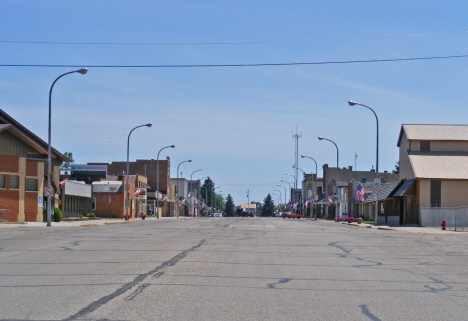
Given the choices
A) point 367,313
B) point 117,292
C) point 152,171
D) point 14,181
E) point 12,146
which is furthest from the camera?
point 152,171

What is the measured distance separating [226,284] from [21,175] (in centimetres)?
3390

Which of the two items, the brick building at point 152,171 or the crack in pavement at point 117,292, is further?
the brick building at point 152,171

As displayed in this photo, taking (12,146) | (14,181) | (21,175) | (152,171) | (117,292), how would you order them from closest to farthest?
(117,292)
(14,181)
(12,146)
(21,175)
(152,171)

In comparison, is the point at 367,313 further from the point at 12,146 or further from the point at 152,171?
the point at 152,171

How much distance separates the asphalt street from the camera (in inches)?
306

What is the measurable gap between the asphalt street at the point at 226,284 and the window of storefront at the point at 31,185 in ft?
84.9

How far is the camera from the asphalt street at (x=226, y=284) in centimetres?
778

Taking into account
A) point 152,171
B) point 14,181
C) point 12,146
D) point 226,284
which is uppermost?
point 12,146

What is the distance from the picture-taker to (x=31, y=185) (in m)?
41.4

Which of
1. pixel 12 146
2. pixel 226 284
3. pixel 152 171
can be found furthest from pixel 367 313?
pixel 152 171

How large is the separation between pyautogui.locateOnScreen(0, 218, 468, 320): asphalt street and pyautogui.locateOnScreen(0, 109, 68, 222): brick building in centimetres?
2418

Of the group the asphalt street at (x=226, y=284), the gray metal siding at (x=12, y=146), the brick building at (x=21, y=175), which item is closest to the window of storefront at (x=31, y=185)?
the brick building at (x=21, y=175)

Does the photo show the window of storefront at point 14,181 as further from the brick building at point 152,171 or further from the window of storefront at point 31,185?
the brick building at point 152,171

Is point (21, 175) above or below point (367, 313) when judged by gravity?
above
